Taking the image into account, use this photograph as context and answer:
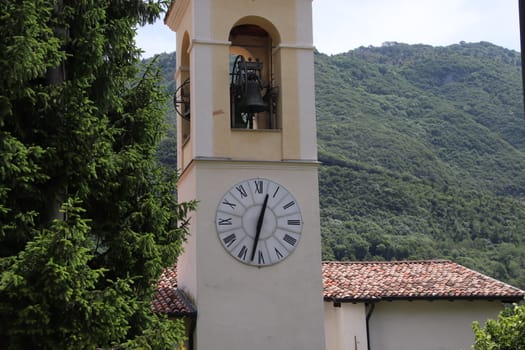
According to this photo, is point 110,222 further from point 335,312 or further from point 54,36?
point 335,312

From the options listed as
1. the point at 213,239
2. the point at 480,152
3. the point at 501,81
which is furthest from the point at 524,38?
the point at 501,81

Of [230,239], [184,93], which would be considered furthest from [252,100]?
[230,239]

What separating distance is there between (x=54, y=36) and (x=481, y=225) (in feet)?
95.8

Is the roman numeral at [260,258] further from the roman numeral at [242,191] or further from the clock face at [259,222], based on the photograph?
the roman numeral at [242,191]

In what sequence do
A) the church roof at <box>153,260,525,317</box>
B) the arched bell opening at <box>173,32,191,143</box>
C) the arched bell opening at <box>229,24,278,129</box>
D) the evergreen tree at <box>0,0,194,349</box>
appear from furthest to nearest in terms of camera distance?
the church roof at <box>153,260,525,317</box>, the arched bell opening at <box>173,32,191,143</box>, the arched bell opening at <box>229,24,278,129</box>, the evergreen tree at <box>0,0,194,349</box>

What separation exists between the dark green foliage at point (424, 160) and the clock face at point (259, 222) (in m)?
13.5

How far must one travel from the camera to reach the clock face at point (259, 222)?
13.8 m

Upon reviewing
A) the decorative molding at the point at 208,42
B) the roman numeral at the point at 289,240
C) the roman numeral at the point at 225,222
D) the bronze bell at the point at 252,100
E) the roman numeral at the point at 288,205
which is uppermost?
Result: the decorative molding at the point at 208,42

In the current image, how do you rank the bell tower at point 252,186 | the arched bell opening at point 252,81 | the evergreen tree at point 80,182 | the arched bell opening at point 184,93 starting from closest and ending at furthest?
1. the evergreen tree at point 80,182
2. the bell tower at point 252,186
3. the arched bell opening at point 252,81
4. the arched bell opening at point 184,93

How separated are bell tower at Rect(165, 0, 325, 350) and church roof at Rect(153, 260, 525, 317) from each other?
1.08m

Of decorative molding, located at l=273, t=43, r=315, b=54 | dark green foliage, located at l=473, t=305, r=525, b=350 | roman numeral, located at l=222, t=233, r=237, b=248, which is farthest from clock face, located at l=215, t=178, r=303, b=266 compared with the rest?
dark green foliage, located at l=473, t=305, r=525, b=350

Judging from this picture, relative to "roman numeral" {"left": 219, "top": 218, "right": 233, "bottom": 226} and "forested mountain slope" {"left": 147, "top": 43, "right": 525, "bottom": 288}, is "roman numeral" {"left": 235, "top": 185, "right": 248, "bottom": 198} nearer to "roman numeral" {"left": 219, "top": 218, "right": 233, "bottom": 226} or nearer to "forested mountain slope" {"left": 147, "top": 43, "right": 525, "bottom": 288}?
"roman numeral" {"left": 219, "top": 218, "right": 233, "bottom": 226}

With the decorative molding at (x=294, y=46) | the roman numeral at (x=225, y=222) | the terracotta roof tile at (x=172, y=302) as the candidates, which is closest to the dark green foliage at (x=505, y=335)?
the roman numeral at (x=225, y=222)

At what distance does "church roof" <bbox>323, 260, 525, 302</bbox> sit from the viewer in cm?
1552
